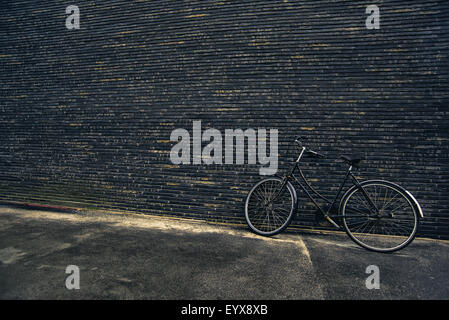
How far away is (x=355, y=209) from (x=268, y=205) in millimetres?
1130

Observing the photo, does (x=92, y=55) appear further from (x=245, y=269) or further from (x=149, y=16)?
(x=245, y=269)

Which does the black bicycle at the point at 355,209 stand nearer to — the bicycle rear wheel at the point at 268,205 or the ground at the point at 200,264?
the bicycle rear wheel at the point at 268,205

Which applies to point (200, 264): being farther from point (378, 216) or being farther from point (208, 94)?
point (208, 94)

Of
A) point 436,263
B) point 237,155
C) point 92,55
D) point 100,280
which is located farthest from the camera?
point 92,55

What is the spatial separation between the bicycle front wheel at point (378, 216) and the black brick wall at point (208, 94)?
32 centimetres

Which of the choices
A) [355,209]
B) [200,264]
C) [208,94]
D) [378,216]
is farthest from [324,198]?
[208,94]

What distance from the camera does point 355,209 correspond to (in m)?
2.95

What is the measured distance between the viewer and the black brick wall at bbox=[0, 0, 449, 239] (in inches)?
132

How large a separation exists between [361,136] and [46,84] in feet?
19.8

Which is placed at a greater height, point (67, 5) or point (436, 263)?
point (67, 5)

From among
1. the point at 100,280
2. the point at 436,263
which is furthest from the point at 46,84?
the point at 436,263

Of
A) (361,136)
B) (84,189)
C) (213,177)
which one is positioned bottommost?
(84,189)

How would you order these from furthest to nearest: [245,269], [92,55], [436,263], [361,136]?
[92,55], [361,136], [436,263], [245,269]

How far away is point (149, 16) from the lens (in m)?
4.22
